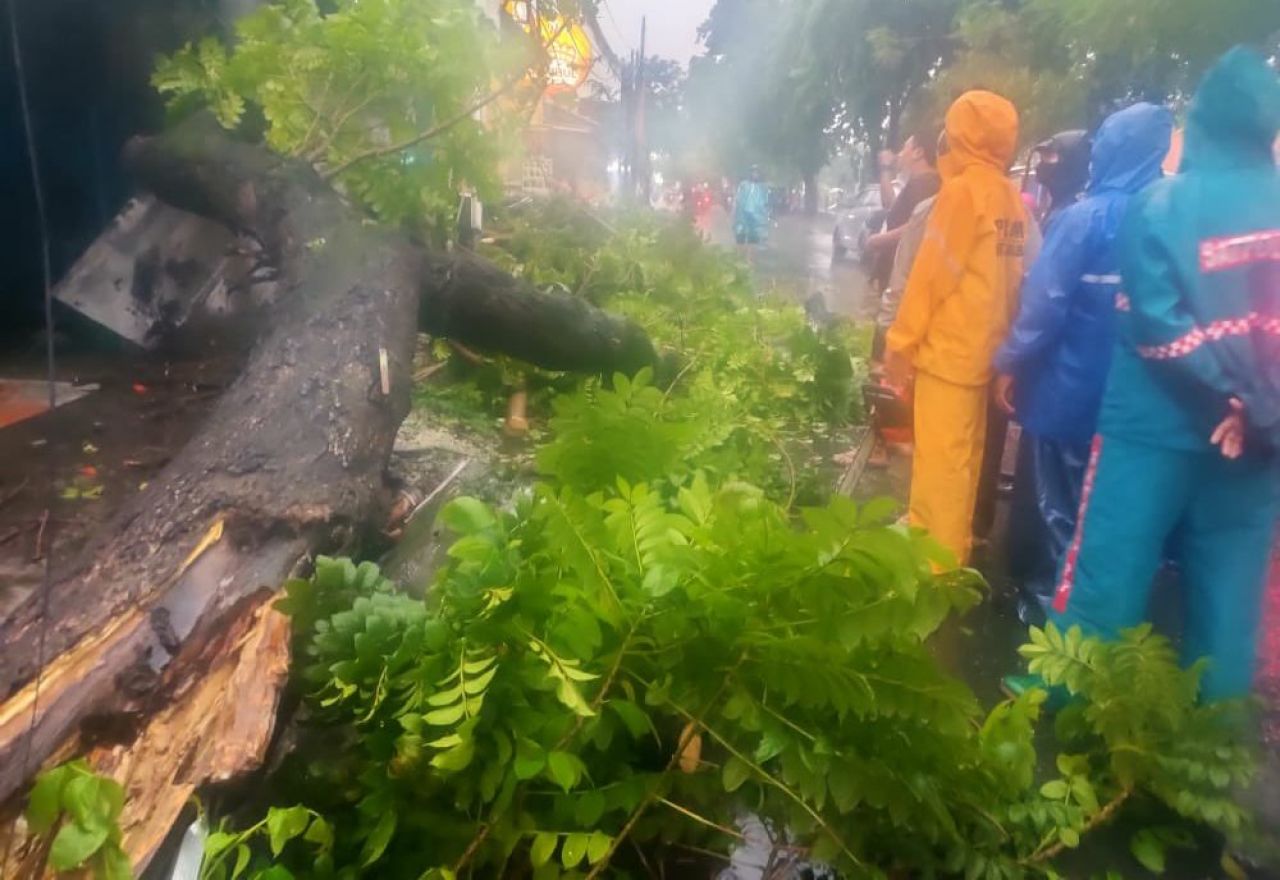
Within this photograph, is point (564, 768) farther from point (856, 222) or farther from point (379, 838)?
point (856, 222)

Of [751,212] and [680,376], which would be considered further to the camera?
[751,212]

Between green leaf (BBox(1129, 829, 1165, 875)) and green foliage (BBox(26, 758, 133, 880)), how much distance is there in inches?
80.5

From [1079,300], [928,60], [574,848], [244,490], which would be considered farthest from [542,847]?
[928,60]

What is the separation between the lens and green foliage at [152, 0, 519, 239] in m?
3.64

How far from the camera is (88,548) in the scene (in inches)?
85.4

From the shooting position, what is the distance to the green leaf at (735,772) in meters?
1.34

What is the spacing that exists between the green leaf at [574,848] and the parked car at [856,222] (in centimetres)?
416

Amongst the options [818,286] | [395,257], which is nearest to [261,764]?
[395,257]

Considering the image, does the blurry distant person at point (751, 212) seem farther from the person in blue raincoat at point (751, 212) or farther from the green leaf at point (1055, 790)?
the green leaf at point (1055, 790)

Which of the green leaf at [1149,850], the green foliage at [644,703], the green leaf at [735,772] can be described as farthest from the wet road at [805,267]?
the green leaf at [735,772]

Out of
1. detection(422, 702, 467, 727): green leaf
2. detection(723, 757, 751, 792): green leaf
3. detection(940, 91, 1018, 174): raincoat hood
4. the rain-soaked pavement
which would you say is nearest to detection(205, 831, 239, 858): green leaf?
detection(422, 702, 467, 727): green leaf

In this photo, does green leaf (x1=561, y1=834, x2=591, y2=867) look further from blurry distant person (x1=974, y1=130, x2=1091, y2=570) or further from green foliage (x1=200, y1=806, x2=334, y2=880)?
blurry distant person (x1=974, y1=130, x2=1091, y2=570)

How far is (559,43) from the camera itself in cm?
440

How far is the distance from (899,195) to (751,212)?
4.25ft
